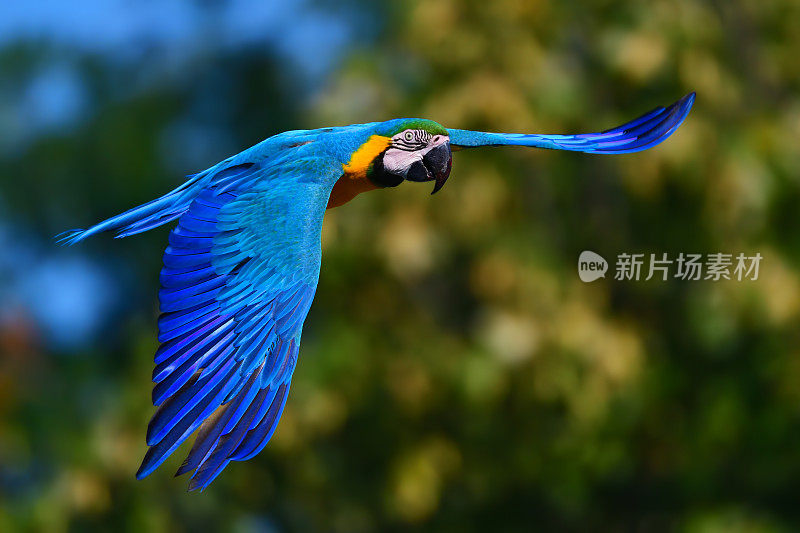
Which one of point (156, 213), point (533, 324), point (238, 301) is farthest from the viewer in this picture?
point (533, 324)

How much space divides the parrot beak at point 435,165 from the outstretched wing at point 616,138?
0.03m

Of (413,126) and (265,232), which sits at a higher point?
(413,126)

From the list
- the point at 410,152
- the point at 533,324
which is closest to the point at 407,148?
the point at 410,152

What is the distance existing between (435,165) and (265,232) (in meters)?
0.21

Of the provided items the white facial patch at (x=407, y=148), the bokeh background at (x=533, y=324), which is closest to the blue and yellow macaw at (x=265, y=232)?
the white facial patch at (x=407, y=148)

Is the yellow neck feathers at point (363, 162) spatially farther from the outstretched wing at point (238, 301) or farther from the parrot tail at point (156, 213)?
the parrot tail at point (156, 213)

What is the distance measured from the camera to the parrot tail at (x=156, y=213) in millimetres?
1187

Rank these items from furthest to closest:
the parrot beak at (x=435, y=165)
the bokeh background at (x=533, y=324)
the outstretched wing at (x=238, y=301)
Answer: the bokeh background at (x=533, y=324) < the parrot beak at (x=435, y=165) < the outstretched wing at (x=238, y=301)

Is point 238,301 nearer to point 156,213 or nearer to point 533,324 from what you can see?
point 156,213

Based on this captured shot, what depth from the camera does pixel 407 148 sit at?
1158mm

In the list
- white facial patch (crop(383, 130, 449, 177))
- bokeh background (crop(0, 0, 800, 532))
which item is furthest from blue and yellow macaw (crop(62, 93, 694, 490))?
bokeh background (crop(0, 0, 800, 532))

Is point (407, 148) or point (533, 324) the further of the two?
point (533, 324)

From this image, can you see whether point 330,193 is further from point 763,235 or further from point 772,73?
point 772,73

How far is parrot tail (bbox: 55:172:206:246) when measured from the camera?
3.89 feet
